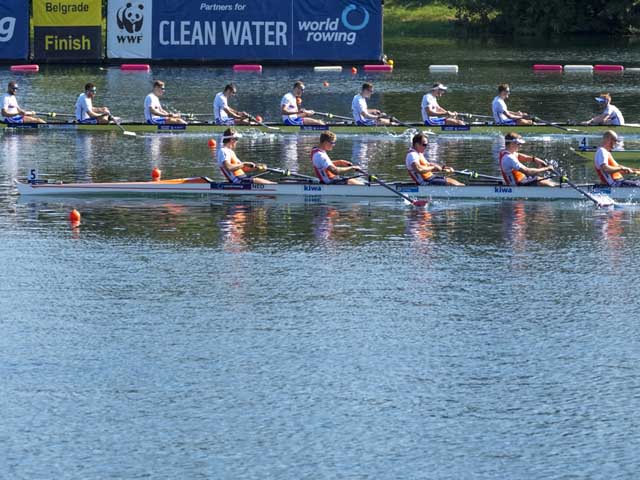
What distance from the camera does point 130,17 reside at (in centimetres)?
5875

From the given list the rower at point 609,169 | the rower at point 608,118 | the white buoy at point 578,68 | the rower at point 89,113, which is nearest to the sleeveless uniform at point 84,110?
the rower at point 89,113

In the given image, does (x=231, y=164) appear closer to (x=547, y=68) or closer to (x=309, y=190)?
(x=309, y=190)

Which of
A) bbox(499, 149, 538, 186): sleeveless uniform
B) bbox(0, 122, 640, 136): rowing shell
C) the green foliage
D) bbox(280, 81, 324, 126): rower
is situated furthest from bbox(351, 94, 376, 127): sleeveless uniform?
the green foliage

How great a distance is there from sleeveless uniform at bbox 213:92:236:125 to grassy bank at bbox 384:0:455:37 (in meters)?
47.6

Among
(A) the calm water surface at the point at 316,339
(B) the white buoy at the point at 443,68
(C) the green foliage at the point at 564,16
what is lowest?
(A) the calm water surface at the point at 316,339

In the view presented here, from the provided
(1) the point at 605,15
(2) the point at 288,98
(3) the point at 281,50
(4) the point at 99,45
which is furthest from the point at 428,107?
(1) the point at 605,15

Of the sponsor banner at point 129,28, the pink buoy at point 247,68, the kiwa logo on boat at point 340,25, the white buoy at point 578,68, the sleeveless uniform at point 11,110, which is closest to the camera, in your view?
the sleeveless uniform at point 11,110

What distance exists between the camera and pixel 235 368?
18062 millimetres

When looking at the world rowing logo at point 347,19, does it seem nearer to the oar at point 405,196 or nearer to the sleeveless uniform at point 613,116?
the sleeveless uniform at point 613,116

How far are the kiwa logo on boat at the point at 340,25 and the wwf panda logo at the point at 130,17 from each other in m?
7.07

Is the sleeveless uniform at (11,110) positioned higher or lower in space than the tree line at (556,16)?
lower

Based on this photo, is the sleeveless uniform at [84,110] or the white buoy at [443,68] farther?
the white buoy at [443,68]

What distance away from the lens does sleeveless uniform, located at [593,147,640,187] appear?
95.1 feet

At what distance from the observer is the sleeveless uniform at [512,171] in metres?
28.9
